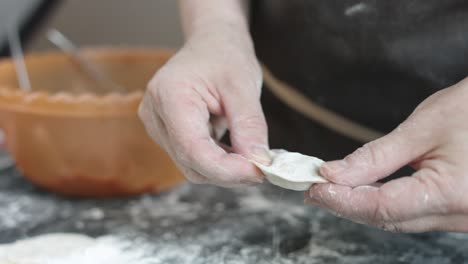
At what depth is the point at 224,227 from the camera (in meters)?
0.64

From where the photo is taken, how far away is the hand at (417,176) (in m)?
0.41

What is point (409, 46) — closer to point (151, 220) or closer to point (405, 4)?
point (405, 4)

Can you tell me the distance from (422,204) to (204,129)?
19 centimetres

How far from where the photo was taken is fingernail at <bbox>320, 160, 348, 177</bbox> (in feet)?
1.46

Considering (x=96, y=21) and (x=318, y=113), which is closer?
(x=318, y=113)

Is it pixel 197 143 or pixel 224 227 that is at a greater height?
pixel 197 143

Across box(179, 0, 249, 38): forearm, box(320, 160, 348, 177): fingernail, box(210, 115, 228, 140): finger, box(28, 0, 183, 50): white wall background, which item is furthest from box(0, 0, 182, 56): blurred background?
box(320, 160, 348, 177): fingernail

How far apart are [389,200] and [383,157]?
0.03 m

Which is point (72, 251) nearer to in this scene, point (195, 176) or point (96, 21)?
point (195, 176)

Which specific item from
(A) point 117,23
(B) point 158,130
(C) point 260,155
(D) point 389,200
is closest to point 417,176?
(D) point 389,200

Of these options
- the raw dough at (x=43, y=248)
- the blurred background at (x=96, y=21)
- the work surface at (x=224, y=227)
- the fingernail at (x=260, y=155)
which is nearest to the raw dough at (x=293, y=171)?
the fingernail at (x=260, y=155)

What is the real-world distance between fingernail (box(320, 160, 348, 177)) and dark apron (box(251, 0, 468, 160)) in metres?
0.17

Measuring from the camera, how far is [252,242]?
60 centimetres

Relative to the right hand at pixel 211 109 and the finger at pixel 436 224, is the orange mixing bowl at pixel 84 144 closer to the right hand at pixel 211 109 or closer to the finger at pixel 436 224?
the right hand at pixel 211 109
